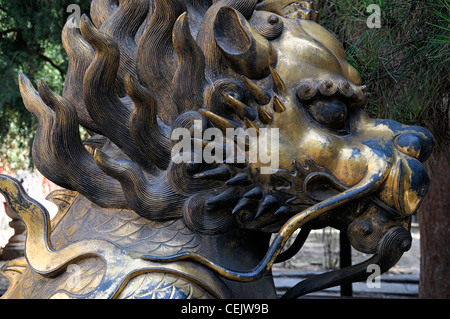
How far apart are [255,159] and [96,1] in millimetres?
690

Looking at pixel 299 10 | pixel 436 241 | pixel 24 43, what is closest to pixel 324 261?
pixel 436 241

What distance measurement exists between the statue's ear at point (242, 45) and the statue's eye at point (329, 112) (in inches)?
5.2

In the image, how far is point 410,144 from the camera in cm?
117

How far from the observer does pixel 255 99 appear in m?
1.23

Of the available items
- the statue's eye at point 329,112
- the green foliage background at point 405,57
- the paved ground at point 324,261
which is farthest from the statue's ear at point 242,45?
the paved ground at point 324,261

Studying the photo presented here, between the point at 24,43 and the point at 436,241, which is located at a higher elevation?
the point at 24,43

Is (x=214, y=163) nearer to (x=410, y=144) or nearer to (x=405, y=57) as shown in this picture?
(x=410, y=144)

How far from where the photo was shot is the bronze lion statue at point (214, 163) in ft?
3.81

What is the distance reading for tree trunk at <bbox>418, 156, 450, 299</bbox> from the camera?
3.74 m

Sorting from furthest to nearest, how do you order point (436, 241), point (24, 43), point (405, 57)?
1. point (24, 43)
2. point (436, 241)
3. point (405, 57)

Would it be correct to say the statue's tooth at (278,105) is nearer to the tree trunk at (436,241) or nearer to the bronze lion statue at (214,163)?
the bronze lion statue at (214,163)

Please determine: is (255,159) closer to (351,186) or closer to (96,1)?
(351,186)

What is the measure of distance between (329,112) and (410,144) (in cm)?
18

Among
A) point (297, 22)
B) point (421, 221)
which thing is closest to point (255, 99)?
point (297, 22)
